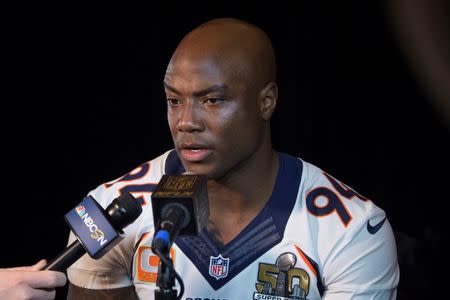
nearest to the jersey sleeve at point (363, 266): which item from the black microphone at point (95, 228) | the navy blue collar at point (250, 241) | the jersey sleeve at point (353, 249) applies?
the jersey sleeve at point (353, 249)

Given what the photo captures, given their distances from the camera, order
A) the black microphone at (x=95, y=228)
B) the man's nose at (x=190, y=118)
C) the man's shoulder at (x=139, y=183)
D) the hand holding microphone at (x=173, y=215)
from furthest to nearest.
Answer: the man's shoulder at (x=139, y=183) → the man's nose at (x=190, y=118) → the black microphone at (x=95, y=228) → the hand holding microphone at (x=173, y=215)

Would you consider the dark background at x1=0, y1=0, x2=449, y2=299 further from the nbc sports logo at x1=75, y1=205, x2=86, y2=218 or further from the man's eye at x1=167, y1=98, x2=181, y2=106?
the nbc sports logo at x1=75, y1=205, x2=86, y2=218

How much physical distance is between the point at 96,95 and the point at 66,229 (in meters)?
0.58

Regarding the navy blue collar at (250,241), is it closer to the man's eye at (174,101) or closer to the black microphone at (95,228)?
the man's eye at (174,101)

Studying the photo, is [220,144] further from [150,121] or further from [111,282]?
[150,121]

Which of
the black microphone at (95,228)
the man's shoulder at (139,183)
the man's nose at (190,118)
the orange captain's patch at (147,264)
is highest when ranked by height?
the man's nose at (190,118)

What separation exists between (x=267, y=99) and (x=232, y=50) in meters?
0.17

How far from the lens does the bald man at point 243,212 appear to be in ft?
4.63

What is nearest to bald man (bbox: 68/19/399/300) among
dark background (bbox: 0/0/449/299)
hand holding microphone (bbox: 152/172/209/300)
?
hand holding microphone (bbox: 152/172/209/300)

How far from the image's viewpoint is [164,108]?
2.24 meters

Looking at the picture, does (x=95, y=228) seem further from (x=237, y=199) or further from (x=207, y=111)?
(x=237, y=199)

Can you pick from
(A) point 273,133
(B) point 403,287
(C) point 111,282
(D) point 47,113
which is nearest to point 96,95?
(D) point 47,113

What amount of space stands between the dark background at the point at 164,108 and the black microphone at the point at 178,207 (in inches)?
45.8

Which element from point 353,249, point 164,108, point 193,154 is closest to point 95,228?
point 193,154
